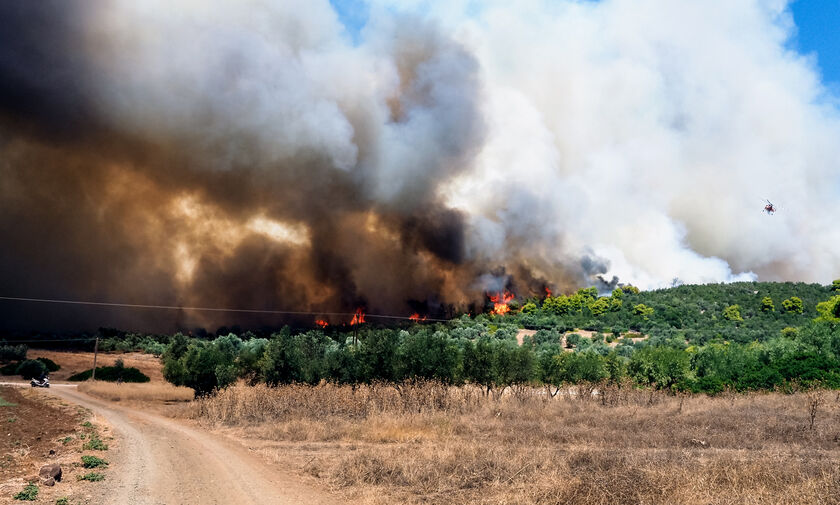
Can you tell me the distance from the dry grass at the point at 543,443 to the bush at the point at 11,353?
3054 inches

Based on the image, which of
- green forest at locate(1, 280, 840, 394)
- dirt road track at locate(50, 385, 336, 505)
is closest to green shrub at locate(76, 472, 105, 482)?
dirt road track at locate(50, 385, 336, 505)

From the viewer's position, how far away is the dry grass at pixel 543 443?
44.4 feet

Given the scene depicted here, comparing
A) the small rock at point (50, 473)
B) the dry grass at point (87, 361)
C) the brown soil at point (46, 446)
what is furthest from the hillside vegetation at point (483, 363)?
the small rock at point (50, 473)

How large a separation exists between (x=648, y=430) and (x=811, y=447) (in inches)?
264

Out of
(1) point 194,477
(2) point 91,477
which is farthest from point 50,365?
(1) point 194,477

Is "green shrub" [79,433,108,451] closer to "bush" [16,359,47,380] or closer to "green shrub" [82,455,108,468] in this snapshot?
"green shrub" [82,455,108,468]

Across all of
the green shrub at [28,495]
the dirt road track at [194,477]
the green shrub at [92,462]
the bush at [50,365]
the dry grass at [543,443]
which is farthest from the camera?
the bush at [50,365]

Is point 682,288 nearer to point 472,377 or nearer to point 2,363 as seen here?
point 472,377

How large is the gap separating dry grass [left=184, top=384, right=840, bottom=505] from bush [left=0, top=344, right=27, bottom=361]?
7758cm

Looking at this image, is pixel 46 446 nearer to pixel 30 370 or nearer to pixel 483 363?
pixel 483 363

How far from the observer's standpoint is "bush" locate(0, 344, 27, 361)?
94988 mm

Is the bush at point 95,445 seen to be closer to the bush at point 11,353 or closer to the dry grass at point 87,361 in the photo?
the dry grass at point 87,361

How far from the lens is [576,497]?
12953 mm

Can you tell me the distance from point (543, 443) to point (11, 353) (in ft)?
363
